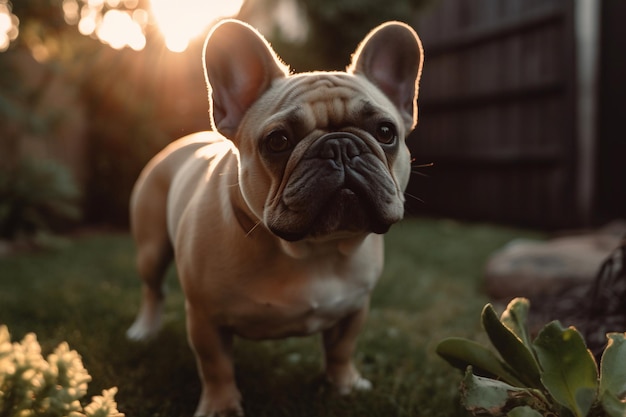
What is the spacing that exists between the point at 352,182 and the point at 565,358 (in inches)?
28.8

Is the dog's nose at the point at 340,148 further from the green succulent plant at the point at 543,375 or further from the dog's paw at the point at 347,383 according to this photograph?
the dog's paw at the point at 347,383

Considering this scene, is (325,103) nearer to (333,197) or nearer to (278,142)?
(278,142)

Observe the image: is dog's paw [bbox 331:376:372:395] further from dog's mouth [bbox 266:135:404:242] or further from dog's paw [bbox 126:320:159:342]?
dog's paw [bbox 126:320:159:342]

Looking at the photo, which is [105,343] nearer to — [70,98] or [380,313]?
[380,313]

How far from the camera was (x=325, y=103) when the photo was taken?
1874 millimetres

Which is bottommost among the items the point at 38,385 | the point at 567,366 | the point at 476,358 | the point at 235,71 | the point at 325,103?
the point at 476,358

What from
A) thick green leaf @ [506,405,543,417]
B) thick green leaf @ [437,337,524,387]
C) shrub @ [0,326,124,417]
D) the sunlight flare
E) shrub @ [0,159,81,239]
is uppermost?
the sunlight flare

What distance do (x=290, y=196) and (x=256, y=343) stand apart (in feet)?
4.56

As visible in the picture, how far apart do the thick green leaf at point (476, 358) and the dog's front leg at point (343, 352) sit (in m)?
0.59

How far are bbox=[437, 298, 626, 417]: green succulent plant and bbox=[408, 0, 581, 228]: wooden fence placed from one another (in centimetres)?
475

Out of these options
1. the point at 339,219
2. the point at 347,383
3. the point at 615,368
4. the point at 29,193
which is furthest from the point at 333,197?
the point at 29,193

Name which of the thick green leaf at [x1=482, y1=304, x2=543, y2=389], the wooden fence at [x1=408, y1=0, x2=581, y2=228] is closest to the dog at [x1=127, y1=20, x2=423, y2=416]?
the thick green leaf at [x1=482, y1=304, x2=543, y2=389]

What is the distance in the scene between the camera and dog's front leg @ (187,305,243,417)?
211 centimetres

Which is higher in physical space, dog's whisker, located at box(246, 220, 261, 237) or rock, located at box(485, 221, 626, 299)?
dog's whisker, located at box(246, 220, 261, 237)
